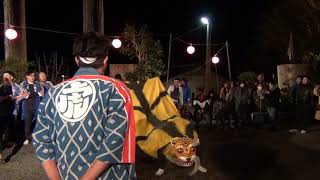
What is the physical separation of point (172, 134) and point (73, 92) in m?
5.12

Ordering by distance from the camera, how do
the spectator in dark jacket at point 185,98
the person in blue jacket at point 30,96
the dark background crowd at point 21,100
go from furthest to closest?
1. the spectator in dark jacket at point 185,98
2. the person in blue jacket at point 30,96
3. the dark background crowd at point 21,100

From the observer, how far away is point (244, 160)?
9.82m

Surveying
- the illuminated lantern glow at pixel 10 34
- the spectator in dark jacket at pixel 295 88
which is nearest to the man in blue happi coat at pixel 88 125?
the spectator in dark jacket at pixel 295 88

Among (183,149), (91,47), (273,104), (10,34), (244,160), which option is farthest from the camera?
(273,104)

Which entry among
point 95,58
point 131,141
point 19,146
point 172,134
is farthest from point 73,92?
point 19,146

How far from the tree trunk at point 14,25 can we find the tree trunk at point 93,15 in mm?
2083

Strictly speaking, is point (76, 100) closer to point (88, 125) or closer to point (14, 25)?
point (88, 125)

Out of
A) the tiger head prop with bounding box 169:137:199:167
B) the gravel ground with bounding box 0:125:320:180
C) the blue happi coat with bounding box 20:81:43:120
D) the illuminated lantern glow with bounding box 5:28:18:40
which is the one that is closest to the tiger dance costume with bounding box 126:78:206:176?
the tiger head prop with bounding box 169:137:199:167

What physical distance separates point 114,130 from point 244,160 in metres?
7.51

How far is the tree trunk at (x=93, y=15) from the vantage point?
14742 millimetres

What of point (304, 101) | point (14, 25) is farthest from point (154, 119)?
point (14, 25)

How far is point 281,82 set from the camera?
22.6 m

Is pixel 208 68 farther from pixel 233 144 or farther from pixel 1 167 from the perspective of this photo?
pixel 1 167

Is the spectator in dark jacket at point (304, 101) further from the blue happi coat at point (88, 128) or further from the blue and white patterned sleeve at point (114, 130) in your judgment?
the blue and white patterned sleeve at point (114, 130)
